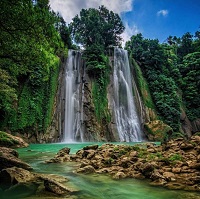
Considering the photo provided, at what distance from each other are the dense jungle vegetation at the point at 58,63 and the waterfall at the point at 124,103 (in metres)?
1.67

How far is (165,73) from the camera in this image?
131 ft

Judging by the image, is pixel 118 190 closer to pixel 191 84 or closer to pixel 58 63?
pixel 58 63

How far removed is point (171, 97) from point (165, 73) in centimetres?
696

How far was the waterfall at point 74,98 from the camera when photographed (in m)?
25.0

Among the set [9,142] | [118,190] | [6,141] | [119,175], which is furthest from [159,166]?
[9,142]

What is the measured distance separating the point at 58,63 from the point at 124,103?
36.5 ft

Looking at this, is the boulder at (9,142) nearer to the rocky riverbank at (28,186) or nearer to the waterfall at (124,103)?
the rocky riverbank at (28,186)

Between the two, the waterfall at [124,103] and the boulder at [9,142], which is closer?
the boulder at [9,142]

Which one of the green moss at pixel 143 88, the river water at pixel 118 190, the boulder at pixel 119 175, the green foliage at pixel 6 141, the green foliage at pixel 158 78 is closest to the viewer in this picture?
the river water at pixel 118 190

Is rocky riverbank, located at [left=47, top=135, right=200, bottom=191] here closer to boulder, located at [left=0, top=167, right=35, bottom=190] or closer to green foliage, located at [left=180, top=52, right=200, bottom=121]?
boulder, located at [left=0, top=167, right=35, bottom=190]

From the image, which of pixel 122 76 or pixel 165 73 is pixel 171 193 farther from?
pixel 165 73

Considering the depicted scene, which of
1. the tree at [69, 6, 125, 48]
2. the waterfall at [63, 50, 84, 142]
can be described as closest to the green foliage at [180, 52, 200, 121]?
the tree at [69, 6, 125, 48]

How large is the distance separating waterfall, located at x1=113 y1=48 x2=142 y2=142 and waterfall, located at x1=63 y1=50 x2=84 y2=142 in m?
5.20

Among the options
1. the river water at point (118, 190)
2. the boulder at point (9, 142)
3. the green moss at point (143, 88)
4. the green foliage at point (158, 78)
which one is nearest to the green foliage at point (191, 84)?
the green foliage at point (158, 78)
